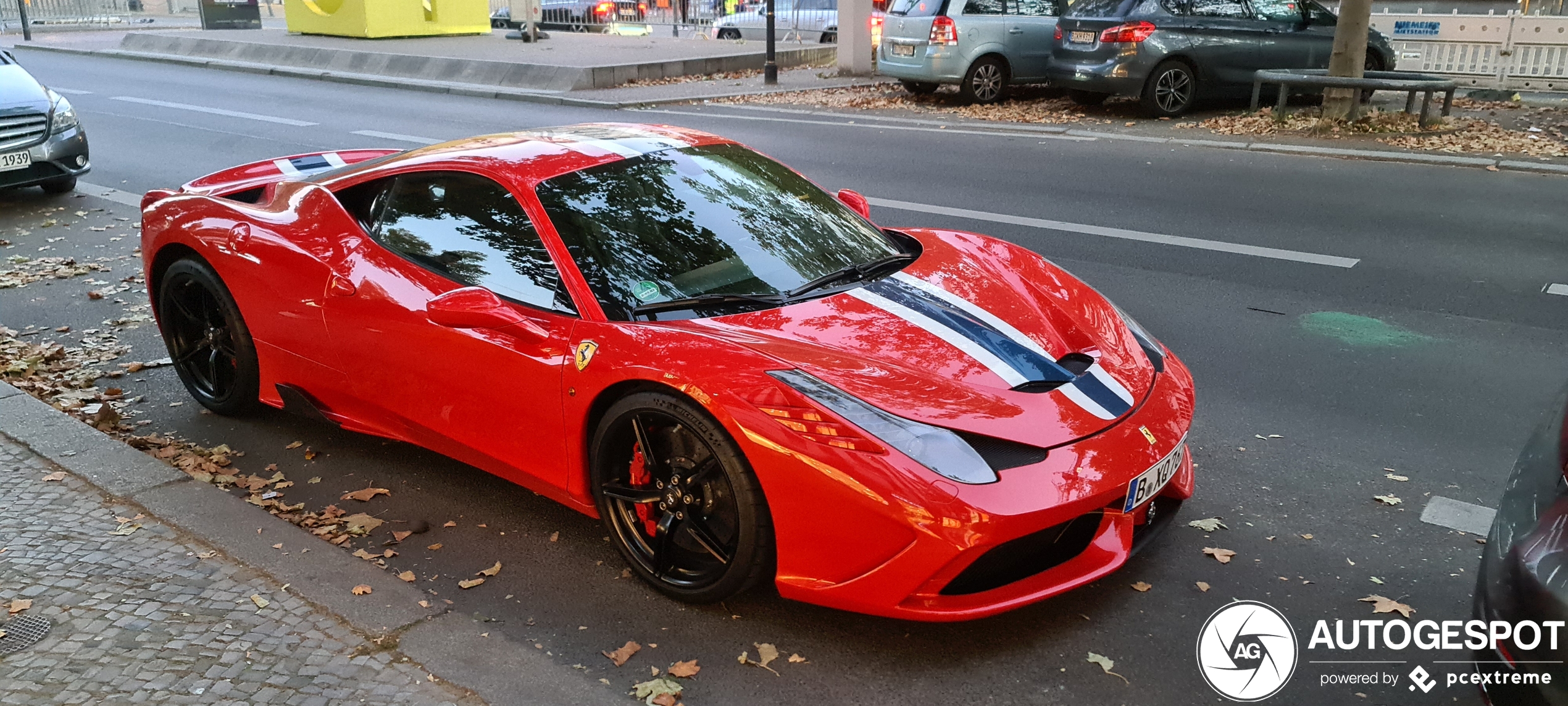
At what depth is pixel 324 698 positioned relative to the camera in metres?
3.10

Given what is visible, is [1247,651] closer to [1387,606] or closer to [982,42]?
[1387,606]

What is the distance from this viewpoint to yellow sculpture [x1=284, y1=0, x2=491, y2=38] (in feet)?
85.3

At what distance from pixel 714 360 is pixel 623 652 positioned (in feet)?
2.94

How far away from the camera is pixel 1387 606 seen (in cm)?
353

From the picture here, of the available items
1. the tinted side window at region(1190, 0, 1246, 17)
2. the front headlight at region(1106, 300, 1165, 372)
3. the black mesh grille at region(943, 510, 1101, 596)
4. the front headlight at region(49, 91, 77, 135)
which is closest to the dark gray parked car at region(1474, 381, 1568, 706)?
the black mesh grille at region(943, 510, 1101, 596)

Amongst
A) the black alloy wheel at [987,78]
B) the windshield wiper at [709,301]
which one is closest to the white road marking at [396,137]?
the black alloy wheel at [987,78]

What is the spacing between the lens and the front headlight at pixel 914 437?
311 cm

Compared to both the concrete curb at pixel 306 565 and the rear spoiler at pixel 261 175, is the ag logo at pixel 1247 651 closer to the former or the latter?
the concrete curb at pixel 306 565

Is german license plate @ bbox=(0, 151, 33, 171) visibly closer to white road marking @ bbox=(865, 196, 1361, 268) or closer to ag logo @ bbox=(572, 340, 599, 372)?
white road marking @ bbox=(865, 196, 1361, 268)

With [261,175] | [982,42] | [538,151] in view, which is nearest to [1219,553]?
[538,151]

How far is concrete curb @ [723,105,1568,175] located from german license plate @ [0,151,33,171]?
9369 millimetres

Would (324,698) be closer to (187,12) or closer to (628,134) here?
(628,134)

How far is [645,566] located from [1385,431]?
3226 millimetres

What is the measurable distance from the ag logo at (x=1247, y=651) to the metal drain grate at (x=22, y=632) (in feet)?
11.1
